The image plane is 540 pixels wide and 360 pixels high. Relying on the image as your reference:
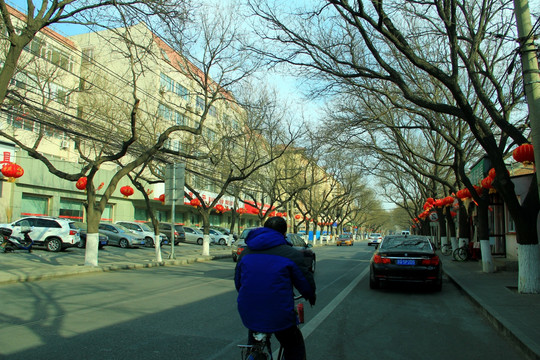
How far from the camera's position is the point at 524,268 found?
32.5ft

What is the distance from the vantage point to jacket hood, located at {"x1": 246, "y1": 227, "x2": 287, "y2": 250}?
3346 millimetres

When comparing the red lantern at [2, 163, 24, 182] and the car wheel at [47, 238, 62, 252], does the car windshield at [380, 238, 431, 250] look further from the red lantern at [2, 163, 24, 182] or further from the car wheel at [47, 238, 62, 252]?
the car wheel at [47, 238, 62, 252]

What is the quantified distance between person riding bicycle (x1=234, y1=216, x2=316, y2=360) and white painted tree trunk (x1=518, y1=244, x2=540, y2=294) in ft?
28.3

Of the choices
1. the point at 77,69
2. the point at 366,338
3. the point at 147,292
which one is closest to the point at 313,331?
the point at 366,338

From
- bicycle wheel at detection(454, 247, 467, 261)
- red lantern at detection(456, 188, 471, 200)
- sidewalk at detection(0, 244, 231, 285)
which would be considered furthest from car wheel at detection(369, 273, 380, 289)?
bicycle wheel at detection(454, 247, 467, 261)

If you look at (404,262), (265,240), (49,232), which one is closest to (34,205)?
(49,232)

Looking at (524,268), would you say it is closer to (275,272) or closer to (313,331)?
(313,331)

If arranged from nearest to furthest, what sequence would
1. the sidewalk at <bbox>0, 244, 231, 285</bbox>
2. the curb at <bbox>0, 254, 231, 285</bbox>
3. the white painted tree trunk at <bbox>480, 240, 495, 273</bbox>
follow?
the curb at <bbox>0, 254, 231, 285</bbox> < the sidewalk at <bbox>0, 244, 231, 285</bbox> < the white painted tree trunk at <bbox>480, 240, 495, 273</bbox>

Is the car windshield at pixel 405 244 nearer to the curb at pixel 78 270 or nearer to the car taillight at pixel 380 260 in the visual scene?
the car taillight at pixel 380 260

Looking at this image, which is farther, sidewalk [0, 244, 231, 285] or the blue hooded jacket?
sidewalk [0, 244, 231, 285]

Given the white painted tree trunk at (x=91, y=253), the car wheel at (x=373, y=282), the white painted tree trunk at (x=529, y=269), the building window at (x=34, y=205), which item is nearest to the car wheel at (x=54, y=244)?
the white painted tree trunk at (x=91, y=253)

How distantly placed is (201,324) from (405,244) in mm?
6806

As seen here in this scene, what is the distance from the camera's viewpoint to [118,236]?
27812mm

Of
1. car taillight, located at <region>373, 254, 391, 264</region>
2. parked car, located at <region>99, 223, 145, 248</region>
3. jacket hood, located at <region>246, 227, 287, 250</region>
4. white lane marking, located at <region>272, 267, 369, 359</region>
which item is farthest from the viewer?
parked car, located at <region>99, 223, 145, 248</region>
